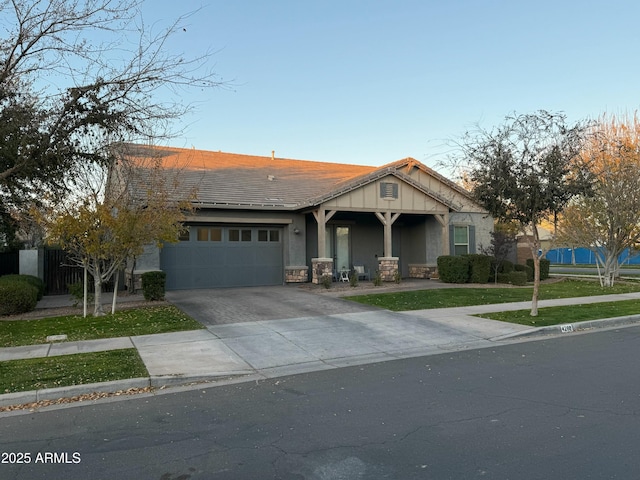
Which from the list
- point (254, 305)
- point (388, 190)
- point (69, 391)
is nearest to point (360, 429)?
point (69, 391)

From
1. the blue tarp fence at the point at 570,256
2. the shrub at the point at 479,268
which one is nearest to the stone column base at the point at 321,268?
the shrub at the point at 479,268

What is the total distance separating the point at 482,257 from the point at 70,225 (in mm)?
14696

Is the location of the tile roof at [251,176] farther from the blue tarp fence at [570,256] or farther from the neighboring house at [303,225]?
the blue tarp fence at [570,256]

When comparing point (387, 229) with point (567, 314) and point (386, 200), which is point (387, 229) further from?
point (567, 314)

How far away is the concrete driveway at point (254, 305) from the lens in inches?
463

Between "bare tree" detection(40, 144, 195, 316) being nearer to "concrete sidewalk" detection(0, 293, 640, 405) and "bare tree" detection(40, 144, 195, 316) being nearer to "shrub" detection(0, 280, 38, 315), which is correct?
"shrub" detection(0, 280, 38, 315)

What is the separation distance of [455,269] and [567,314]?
7.17 m

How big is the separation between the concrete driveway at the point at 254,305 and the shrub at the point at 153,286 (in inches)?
17.5

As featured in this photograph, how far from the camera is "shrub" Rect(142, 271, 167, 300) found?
14.1 meters

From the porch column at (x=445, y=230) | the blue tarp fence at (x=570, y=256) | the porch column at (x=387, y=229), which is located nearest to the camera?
the porch column at (x=387, y=229)

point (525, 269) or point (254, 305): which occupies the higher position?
point (525, 269)

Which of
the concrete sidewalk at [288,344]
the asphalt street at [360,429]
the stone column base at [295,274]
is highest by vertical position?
the stone column base at [295,274]

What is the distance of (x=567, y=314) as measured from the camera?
39.2 feet

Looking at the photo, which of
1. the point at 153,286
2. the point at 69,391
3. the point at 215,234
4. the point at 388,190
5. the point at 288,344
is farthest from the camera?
the point at 388,190
